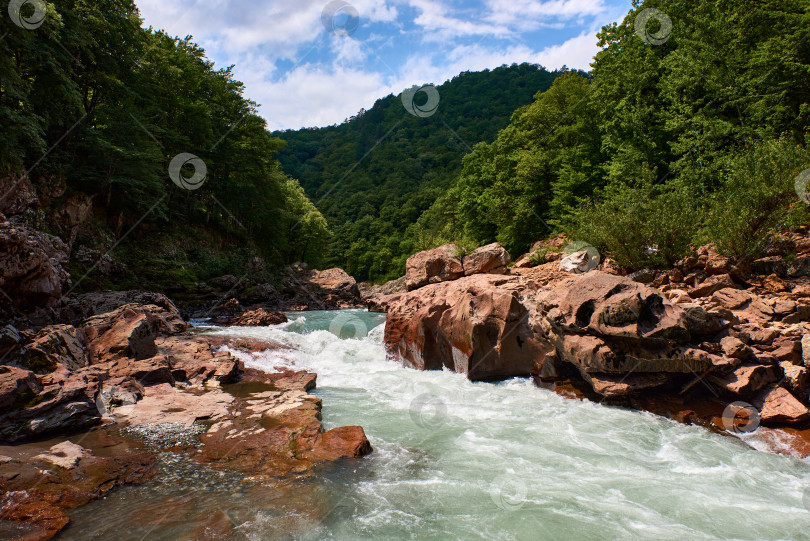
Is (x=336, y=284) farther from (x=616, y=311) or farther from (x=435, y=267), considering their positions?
(x=616, y=311)

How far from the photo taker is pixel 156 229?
26.3 meters

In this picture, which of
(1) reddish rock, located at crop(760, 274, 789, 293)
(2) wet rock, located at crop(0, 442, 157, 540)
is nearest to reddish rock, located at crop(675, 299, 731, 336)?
(1) reddish rock, located at crop(760, 274, 789, 293)

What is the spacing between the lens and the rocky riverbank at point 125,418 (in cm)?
459

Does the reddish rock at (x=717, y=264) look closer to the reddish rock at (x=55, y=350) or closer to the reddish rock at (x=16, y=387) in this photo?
the reddish rock at (x=16, y=387)

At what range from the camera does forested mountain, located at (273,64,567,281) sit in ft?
228

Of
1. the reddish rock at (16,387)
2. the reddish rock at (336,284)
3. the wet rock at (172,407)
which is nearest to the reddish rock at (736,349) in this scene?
the wet rock at (172,407)

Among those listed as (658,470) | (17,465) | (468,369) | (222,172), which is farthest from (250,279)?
A: (658,470)

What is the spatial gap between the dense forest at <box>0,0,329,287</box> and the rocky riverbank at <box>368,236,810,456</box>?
53.2 ft

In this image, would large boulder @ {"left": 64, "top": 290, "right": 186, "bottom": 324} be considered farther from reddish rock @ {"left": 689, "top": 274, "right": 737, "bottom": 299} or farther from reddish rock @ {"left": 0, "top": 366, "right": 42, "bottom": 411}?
reddish rock @ {"left": 689, "top": 274, "right": 737, "bottom": 299}

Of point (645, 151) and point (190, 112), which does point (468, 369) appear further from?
point (190, 112)

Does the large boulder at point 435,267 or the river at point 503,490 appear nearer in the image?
the river at point 503,490

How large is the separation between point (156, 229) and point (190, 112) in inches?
357

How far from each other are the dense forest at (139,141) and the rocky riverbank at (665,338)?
53.2 feet

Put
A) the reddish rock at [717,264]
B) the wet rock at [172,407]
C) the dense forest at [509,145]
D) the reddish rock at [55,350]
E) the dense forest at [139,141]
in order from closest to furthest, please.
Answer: the wet rock at [172,407], the reddish rock at [55,350], the reddish rock at [717,264], the dense forest at [509,145], the dense forest at [139,141]
